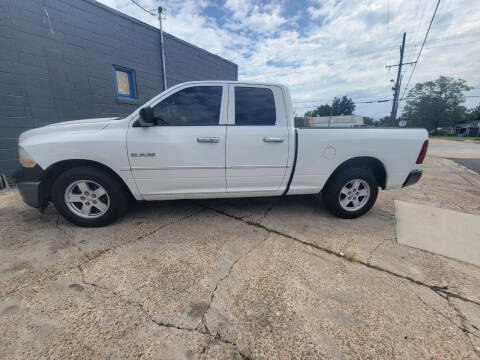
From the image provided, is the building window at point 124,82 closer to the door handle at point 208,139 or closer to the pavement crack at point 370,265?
the door handle at point 208,139

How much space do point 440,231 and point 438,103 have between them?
71.7m

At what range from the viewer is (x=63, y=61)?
536cm

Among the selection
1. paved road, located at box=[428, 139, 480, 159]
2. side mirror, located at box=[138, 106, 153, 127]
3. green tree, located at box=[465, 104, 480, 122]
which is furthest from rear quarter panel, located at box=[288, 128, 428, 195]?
green tree, located at box=[465, 104, 480, 122]

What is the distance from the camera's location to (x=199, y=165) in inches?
108

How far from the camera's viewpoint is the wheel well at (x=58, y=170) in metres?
2.60

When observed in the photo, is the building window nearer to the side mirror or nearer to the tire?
the tire

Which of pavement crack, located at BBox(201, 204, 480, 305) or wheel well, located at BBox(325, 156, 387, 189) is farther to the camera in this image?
wheel well, located at BBox(325, 156, 387, 189)

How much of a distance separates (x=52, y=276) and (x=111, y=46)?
687 cm

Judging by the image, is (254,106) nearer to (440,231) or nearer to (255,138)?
(255,138)

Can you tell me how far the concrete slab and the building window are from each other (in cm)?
804

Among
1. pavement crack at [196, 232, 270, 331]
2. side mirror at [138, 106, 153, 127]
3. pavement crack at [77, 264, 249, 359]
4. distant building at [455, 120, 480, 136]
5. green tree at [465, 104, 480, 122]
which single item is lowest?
pavement crack at [77, 264, 249, 359]

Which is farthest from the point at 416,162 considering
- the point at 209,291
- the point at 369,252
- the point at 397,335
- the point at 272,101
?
the point at 209,291

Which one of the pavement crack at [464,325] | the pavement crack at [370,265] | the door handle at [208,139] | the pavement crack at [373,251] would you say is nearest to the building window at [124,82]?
the door handle at [208,139]

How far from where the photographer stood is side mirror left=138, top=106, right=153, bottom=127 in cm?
246
